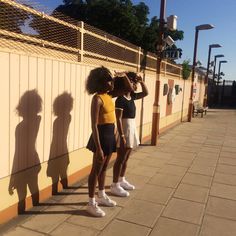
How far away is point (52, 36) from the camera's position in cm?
473

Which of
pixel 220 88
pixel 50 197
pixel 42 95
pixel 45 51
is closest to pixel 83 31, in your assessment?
pixel 45 51

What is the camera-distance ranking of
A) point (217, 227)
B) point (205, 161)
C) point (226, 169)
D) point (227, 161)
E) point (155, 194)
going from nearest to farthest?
point (217, 227)
point (155, 194)
point (226, 169)
point (205, 161)
point (227, 161)

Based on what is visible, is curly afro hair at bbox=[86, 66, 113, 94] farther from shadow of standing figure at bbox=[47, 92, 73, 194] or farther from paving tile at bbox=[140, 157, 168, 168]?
paving tile at bbox=[140, 157, 168, 168]

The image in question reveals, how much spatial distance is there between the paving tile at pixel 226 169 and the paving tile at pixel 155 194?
1.92m

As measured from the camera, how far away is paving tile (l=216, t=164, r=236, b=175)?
6.67 metres

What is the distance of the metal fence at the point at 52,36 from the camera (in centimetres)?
382

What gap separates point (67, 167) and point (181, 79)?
36.5 ft

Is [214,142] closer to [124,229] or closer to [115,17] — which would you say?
[124,229]

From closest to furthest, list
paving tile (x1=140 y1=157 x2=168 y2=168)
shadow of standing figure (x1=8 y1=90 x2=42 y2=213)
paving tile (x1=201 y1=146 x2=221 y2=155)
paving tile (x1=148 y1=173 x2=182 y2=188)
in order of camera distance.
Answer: shadow of standing figure (x1=8 y1=90 x2=42 y2=213) < paving tile (x1=148 y1=173 x2=182 y2=188) < paving tile (x1=140 y1=157 x2=168 y2=168) < paving tile (x1=201 y1=146 x2=221 y2=155)

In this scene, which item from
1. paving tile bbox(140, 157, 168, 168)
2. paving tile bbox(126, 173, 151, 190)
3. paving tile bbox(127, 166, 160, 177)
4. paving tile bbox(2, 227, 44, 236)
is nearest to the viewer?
paving tile bbox(2, 227, 44, 236)

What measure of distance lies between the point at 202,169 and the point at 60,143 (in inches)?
130

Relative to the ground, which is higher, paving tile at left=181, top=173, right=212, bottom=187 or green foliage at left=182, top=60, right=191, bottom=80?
green foliage at left=182, top=60, right=191, bottom=80

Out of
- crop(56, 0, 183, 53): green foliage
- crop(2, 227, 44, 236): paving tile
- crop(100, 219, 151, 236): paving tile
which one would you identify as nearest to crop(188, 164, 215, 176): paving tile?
crop(100, 219, 151, 236): paving tile

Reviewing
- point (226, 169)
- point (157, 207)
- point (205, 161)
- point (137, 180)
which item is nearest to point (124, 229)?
point (157, 207)
